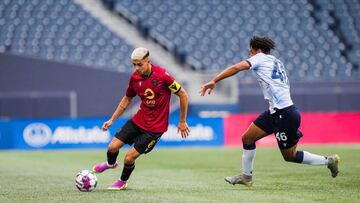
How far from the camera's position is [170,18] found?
31.9m

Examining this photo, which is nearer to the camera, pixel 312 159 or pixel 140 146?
pixel 140 146

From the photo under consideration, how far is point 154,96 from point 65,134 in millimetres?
15501

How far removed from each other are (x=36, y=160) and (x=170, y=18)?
14.4 m

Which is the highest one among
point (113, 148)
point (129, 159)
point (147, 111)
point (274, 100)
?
point (274, 100)

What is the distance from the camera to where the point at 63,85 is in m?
27.9

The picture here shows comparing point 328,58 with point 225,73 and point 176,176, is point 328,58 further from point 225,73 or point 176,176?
point 225,73

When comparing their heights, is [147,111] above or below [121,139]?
above

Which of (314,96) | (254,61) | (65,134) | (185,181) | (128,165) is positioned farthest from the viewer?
(314,96)

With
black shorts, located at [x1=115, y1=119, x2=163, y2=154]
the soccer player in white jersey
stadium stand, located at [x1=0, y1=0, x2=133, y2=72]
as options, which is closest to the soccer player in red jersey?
black shorts, located at [x1=115, y1=119, x2=163, y2=154]

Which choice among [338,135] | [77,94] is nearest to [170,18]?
[77,94]

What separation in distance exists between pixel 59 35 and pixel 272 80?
2149cm

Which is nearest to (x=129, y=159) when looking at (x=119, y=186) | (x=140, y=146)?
(x=140, y=146)

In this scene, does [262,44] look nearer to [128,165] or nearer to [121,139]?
[121,139]

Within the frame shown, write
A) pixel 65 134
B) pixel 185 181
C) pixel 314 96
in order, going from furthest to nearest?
pixel 314 96 → pixel 65 134 → pixel 185 181
